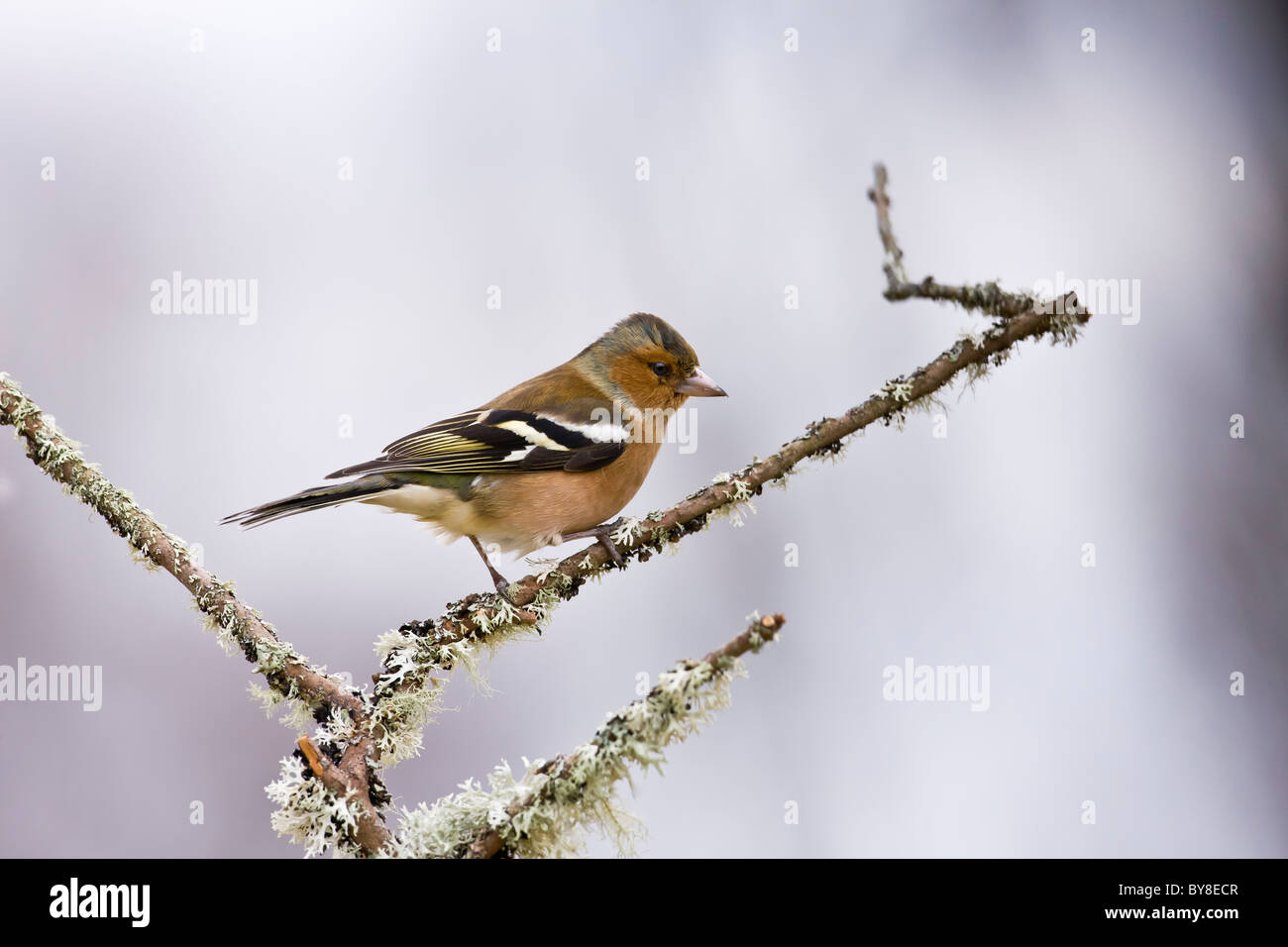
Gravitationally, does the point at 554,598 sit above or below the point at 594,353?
below

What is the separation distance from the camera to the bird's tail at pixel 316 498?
5.42 feet

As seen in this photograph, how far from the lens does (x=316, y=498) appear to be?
1772 millimetres

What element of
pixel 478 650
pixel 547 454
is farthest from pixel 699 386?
pixel 478 650

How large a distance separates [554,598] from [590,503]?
A: 0.42 meters

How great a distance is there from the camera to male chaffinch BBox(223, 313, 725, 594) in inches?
Result: 79.1

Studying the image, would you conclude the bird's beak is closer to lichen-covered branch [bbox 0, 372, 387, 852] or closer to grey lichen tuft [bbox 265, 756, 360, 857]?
lichen-covered branch [bbox 0, 372, 387, 852]

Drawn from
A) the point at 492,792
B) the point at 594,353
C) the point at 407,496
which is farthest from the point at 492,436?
the point at 492,792

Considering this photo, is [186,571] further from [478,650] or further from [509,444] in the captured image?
[509,444]

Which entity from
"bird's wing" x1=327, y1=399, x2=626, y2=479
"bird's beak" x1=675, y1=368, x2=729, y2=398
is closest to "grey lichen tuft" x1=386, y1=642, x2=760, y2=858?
"bird's wing" x1=327, y1=399, x2=626, y2=479

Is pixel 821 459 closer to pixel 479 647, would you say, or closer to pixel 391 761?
pixel 479 647

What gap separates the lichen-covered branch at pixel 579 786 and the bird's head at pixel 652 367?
1199 millimetres

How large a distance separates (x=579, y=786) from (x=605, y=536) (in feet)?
1.83

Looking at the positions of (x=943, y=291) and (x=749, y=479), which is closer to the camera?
(x=943, y=291)

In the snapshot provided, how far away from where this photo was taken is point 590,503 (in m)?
2.04
